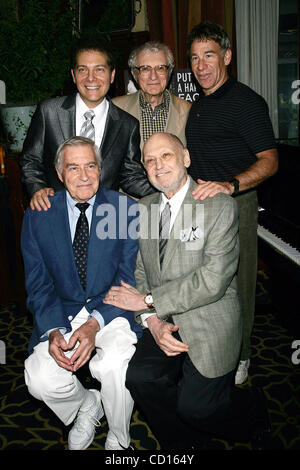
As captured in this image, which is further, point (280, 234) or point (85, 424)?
point (280, 234)

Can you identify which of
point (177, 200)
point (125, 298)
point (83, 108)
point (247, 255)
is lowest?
point (125, 298)

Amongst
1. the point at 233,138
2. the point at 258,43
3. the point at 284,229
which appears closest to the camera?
the point at 233,138

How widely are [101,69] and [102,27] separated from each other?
5.22 ft

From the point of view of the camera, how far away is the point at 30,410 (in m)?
2.57

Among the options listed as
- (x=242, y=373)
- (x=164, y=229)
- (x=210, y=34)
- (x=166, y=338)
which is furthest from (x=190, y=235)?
(x=210, y=34)

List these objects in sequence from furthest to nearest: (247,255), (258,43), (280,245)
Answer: (258,43) → (280,245) → (247,255)

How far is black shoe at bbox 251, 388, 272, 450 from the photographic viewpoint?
2.06m

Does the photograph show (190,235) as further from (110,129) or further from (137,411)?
(137,411)

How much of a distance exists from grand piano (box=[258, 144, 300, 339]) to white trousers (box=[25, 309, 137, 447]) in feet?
4.21

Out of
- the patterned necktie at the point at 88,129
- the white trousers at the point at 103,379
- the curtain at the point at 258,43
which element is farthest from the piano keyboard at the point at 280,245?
the curtain at the point at 258,43

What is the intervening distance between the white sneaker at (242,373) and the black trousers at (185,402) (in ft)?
2.19

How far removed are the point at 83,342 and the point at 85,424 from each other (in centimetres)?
54

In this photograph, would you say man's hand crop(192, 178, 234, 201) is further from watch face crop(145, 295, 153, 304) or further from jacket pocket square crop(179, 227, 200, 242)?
watch face crop(145, 295, 153, 304)

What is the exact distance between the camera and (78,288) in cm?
216
